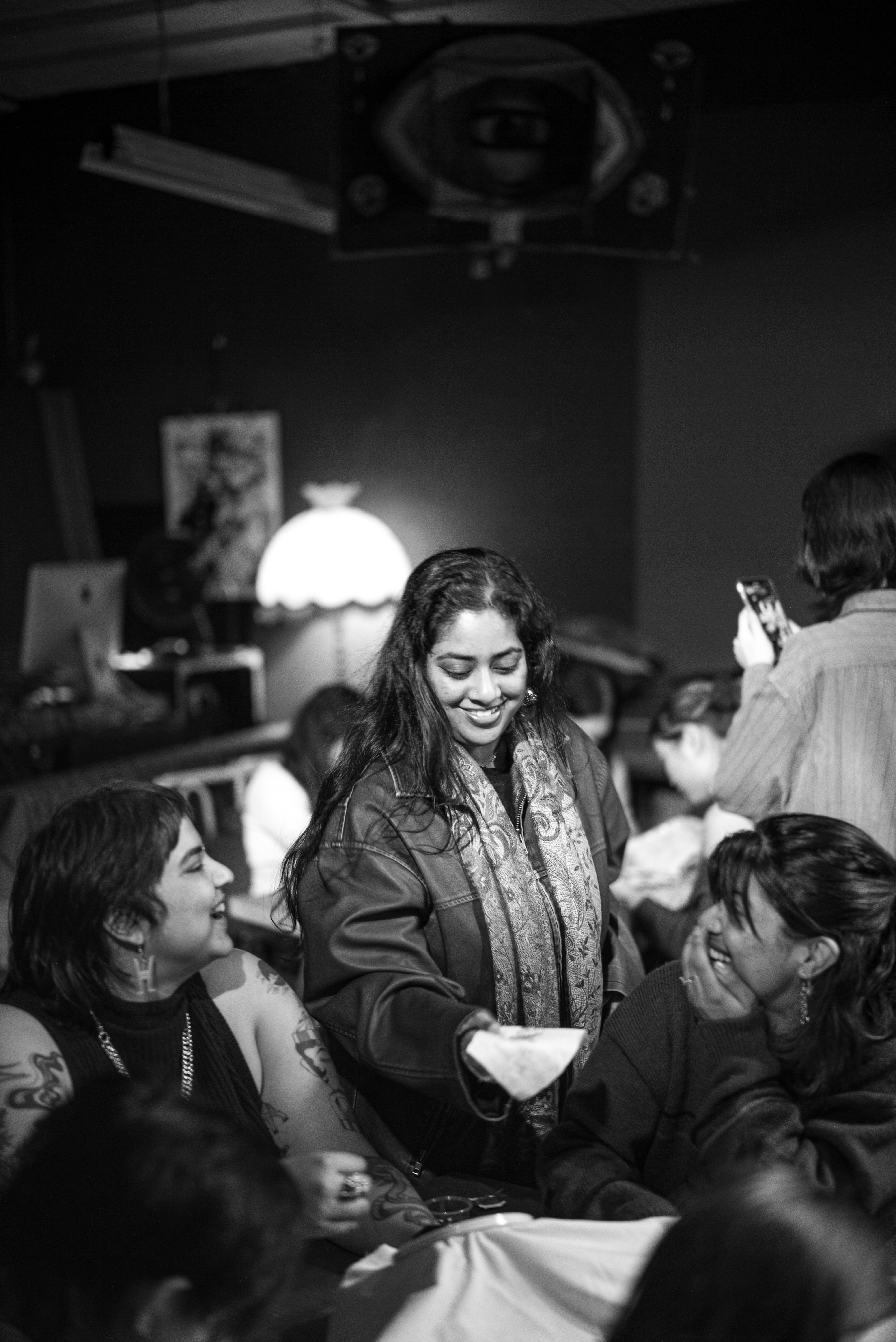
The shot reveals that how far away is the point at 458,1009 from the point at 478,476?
4729 millimetres

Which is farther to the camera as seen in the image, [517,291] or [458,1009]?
[517,291]

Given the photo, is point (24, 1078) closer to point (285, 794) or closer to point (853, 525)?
point (853, 525)

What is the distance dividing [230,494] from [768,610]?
4.55m

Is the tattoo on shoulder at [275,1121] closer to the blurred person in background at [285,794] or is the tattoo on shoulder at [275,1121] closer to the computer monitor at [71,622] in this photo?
the blurred person in background at [285,794]

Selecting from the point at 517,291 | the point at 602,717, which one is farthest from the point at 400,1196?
the point at 517,291

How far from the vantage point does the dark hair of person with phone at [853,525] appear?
7.77 feet

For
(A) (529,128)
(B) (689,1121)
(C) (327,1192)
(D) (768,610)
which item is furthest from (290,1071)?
(A) (529,128)

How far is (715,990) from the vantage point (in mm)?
1722

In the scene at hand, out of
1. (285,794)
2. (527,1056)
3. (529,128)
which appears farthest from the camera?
(529,128)

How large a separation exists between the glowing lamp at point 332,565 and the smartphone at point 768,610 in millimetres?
3175

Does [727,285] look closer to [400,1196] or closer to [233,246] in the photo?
[233,246]

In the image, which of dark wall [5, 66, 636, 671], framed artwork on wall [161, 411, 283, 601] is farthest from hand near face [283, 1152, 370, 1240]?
A: framed artwork on wall [161, 411, 283, 601]

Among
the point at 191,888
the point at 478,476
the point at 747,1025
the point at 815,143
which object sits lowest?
the point at 747,1025

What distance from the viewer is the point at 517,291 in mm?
6000
